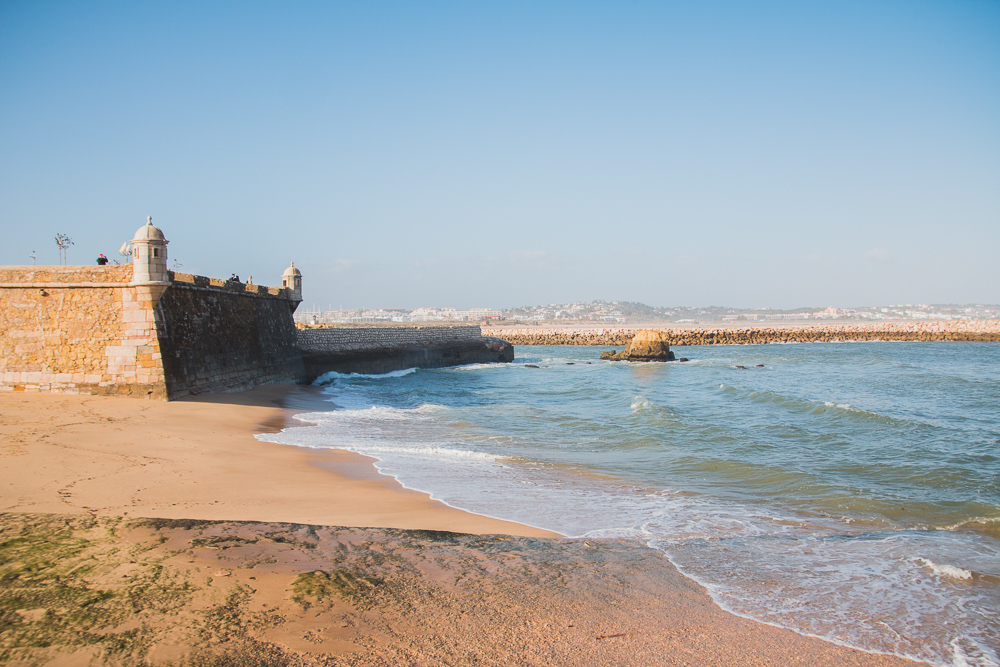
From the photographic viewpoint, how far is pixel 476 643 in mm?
3568

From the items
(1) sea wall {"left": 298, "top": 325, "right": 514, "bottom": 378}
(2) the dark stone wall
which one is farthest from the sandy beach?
(1) sea wall {"left": 298, "top": 325, "right": 514, "bottom": 378}

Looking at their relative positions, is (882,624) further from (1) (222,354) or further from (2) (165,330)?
(1) (222,354)

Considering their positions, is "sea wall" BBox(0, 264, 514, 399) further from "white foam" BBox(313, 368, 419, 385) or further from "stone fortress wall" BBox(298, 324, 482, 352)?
"stone fortress wall" BBox(298, 324, 482, 352)

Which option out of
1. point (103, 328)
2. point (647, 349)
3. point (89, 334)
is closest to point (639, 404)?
point (103, 328)

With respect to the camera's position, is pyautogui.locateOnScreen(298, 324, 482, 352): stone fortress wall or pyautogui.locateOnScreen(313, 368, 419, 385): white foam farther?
pyautogui.locateOnScreen(298, 324, 482, 352): stone fortress wall

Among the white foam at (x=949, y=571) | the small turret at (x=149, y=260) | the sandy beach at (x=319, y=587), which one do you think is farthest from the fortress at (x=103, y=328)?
the white foam at (x=949, y=571)

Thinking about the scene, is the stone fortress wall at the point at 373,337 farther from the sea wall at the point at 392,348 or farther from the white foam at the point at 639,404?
the white foam at the point at 639,404

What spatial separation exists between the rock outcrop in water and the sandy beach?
3092cm

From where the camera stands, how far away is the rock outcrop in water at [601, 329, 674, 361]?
36.4 m

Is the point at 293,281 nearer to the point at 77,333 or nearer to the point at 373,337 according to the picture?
the point at 373,337

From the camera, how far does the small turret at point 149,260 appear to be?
12898mm

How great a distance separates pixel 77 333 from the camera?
43.4 ft

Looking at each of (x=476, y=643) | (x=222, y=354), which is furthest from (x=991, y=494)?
(x=222, y=354)

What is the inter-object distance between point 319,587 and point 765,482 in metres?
7.14
